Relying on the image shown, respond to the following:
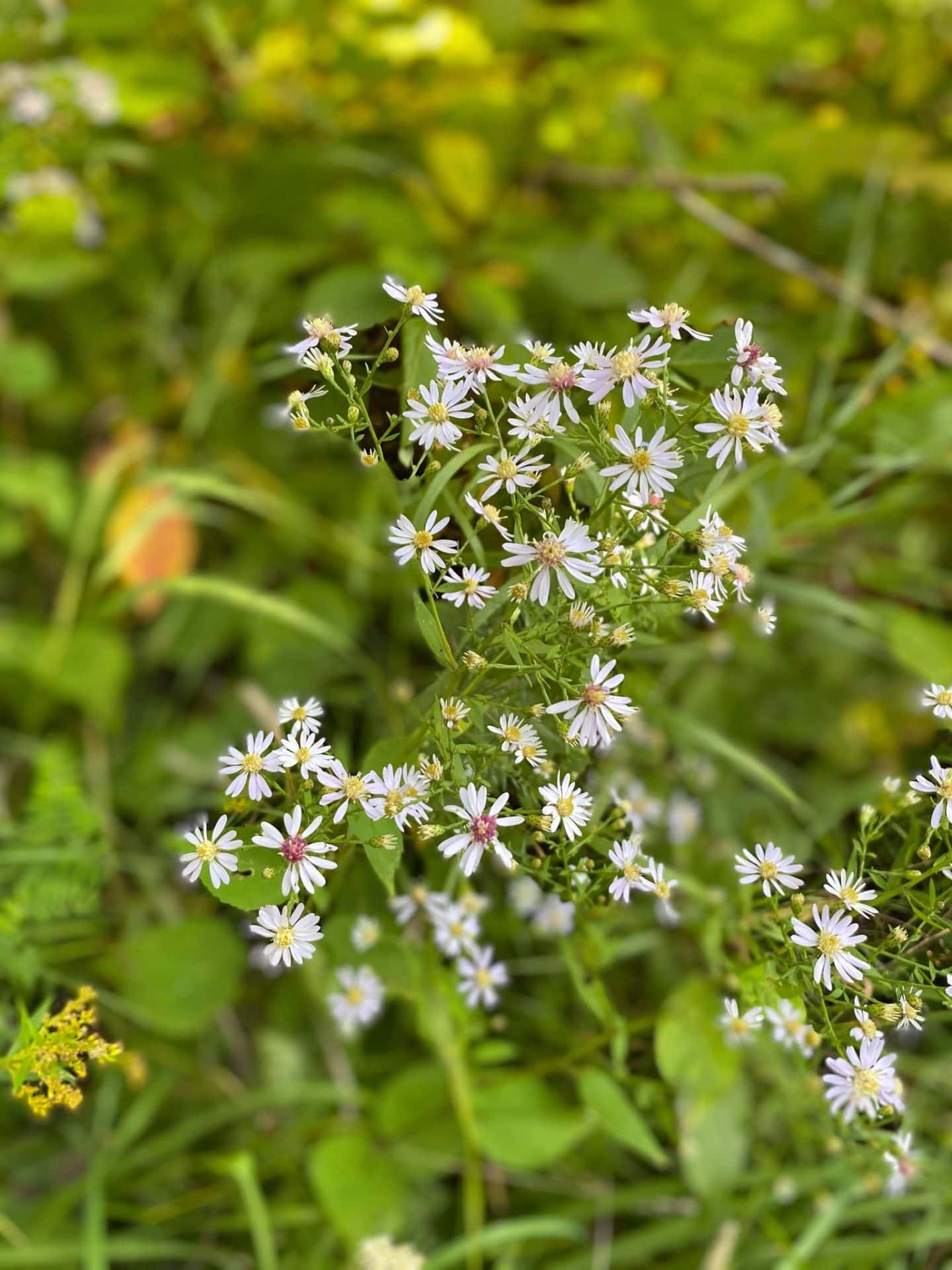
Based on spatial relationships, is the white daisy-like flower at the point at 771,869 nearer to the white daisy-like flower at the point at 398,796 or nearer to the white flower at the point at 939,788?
the white flower at the point at 939,788

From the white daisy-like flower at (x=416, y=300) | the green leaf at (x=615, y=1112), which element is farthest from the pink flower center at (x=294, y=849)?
the green leaf at (x=615, y=1112)

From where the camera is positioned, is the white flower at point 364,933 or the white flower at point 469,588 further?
the white flower at point 364,933

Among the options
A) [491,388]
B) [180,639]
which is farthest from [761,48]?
[180,639]

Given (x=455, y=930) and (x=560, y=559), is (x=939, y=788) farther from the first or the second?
(x=455, y=930)

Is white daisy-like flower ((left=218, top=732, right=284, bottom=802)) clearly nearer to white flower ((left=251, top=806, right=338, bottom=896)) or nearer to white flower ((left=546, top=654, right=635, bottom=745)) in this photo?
white flower ((left=251, top=806, right=338, bottom=896))

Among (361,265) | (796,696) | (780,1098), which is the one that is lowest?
(780,1098)

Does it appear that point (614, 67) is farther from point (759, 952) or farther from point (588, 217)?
point (759, 952)
